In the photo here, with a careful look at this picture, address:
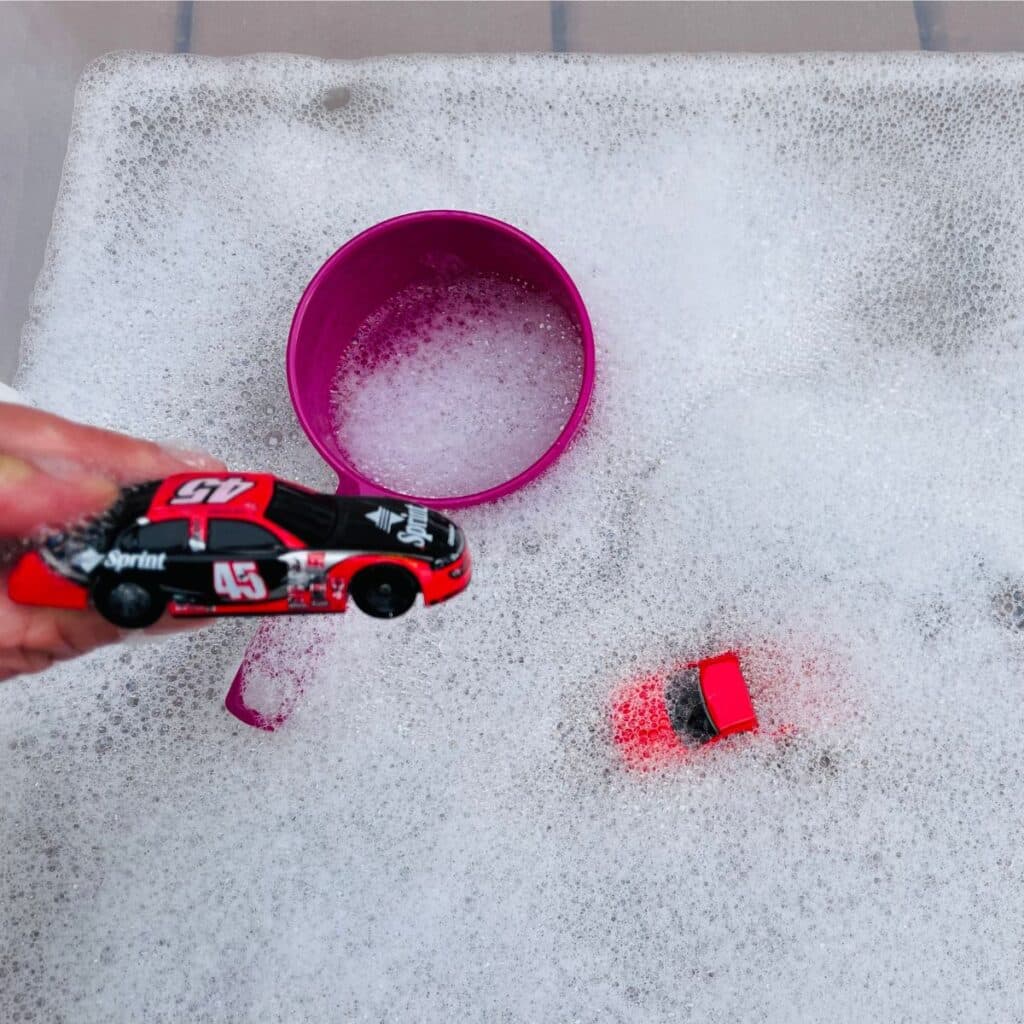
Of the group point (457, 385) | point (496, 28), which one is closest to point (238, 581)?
point (457, 385)

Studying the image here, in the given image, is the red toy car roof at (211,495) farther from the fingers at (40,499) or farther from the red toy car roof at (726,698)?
the red toy car roof at (726,698)

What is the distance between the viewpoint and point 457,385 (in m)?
0.65

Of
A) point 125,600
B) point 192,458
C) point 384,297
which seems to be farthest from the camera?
point 384,297

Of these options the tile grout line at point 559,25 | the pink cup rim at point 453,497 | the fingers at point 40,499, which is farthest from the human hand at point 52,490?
the tile grout line at point 559,25

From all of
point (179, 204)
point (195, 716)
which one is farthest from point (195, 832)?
point (179, 204)

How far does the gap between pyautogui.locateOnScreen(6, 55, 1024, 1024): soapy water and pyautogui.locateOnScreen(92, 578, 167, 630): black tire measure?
221mm

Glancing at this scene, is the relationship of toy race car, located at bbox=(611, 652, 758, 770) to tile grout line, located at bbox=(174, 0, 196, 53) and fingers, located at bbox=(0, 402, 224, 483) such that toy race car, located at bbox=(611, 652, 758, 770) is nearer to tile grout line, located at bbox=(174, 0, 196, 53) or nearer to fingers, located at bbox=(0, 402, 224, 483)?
fingers, located at bbox=(0, 402, 224, 483)

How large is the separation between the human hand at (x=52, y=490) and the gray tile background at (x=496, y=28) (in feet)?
1.11

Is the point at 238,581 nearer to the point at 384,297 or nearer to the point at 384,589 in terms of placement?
the point at 384,589

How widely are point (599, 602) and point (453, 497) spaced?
0.13 m

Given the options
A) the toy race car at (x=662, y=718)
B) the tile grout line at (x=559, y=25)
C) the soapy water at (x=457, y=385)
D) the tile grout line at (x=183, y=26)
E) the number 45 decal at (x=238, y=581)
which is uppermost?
the tile grout line at (x=183, y=26)

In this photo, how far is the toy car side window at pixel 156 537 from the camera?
0.41 m

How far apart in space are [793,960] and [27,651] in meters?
0.50

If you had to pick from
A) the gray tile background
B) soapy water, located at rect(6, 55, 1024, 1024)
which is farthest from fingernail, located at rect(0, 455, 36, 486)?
the gray tile background
